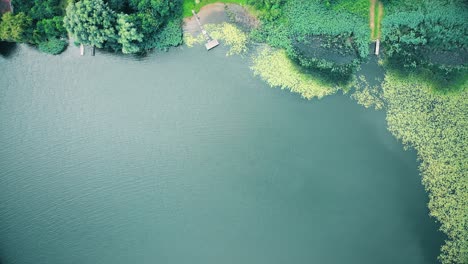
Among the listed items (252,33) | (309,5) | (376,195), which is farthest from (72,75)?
(376,195)

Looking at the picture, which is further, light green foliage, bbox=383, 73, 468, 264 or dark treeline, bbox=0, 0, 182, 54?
light green foliage, bbox=383, 73, 468, 264

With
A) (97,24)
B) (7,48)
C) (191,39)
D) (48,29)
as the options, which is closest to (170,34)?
(191,39)

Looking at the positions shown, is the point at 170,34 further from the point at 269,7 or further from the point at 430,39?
the point at 430,39

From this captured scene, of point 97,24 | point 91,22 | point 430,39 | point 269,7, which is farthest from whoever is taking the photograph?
point 269,7

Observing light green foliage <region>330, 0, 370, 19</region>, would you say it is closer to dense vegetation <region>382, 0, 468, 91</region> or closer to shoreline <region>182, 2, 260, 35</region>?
dense vegetation <region>382, 0, 468, 91</region>

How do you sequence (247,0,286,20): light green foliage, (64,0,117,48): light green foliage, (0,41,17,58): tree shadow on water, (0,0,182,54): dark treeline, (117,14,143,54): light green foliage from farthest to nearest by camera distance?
(0,41,17,58): tree shadow on water
(247,0,286,20): light green foliage
(117,14,143,54): light green foliage
(0,0,182,54): dark treeline
(64,0,117,48): light green foliage

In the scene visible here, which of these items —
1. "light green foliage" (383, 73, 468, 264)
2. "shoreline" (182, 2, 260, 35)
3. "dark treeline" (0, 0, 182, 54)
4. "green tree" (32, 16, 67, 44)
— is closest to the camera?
"dark treeline" (0, 0, 182, 54)

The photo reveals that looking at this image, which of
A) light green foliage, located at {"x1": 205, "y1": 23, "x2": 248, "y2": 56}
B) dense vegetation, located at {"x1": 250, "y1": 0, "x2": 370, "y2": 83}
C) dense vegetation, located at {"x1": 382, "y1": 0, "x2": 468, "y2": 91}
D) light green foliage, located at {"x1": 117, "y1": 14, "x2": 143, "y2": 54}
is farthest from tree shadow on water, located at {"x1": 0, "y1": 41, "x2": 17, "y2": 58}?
dense vegetation, located at {"x1": 382, "y1": 0, "x2": 468, "y2": 91}
